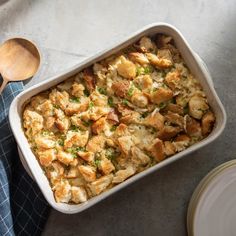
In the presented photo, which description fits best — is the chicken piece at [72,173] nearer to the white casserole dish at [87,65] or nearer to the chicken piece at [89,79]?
the white casserole dish at [87,65]

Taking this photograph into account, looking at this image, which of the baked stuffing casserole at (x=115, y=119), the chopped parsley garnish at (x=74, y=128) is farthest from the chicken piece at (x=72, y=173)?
the chopped parsley garnish at (x=74, y=128)

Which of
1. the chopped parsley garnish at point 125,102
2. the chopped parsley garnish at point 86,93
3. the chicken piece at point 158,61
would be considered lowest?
the chopped parsley garnish at point 125,102

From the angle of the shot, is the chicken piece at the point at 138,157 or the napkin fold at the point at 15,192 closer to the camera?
the chicken piece at the point at 138,157

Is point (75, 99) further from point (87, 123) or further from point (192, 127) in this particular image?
point (192, 127)

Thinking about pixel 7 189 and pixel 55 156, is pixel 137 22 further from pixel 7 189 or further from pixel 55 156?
pixel 7 189

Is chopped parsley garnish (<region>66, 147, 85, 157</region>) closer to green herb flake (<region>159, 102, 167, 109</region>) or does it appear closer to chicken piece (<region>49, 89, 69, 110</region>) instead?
chicken piece (<region>49, 89, 69, 110</region>)

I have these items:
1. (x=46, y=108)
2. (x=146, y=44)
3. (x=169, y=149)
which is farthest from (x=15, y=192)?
(x=146, y=44)

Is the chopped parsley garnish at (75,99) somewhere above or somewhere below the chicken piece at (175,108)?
above

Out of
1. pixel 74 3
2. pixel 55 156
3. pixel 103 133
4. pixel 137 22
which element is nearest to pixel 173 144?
pixel 103 133
